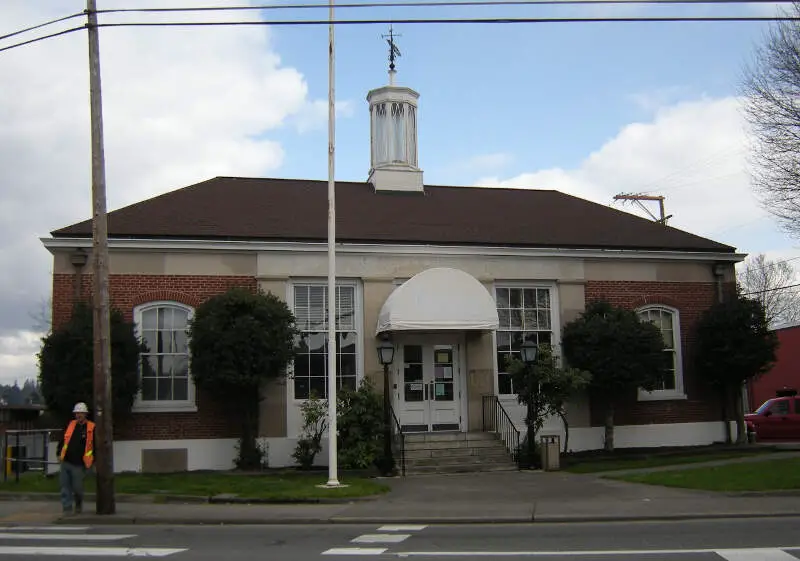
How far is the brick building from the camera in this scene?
61.6 feet

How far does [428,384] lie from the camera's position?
66.1 feet

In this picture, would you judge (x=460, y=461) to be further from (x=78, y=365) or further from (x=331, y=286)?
(x=78, y=365)

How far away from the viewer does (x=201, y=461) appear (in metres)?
18.6

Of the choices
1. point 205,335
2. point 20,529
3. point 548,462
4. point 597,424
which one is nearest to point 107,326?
point 20,529

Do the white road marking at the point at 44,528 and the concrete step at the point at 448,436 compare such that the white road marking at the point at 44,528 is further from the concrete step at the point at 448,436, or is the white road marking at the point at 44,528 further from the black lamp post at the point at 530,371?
the black lamp post at the point at 530,371

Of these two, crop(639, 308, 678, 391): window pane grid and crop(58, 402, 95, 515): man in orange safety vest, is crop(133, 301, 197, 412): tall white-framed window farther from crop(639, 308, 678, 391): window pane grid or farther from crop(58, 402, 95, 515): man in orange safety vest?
crop(639, 308, 678, 391): window pane grid

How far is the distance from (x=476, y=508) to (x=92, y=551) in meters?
5.91

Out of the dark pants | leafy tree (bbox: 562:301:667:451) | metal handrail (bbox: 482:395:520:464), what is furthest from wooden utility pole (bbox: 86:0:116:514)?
leafy tree (bbox: 562:301:667:451)

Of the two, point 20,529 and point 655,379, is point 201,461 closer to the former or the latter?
point 20,529

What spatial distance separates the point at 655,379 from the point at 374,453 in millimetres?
7375

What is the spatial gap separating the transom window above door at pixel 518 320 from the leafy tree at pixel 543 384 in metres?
1.38

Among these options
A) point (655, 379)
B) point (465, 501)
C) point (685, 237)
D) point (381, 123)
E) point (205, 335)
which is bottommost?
point (465, 501)

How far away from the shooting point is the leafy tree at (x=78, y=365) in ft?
55.9

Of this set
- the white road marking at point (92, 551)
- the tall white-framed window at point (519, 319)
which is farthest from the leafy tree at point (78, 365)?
the tall white-framed window at point (519, 319)
